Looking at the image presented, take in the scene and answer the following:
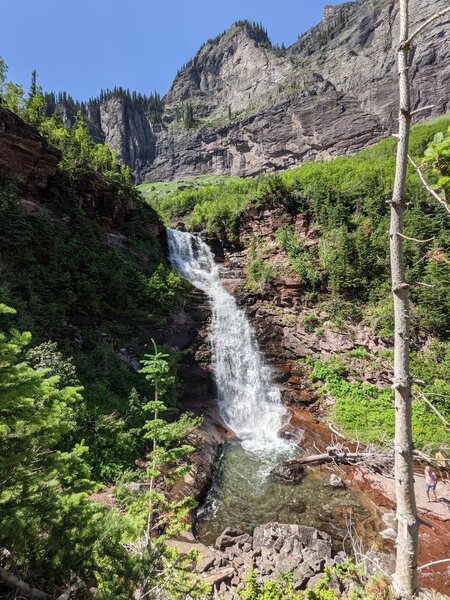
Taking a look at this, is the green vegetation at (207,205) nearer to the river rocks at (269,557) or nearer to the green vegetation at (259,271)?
the green vegetation at (259,271)

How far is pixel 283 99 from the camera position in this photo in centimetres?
9400

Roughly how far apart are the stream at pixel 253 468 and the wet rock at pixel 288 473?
24 centimetres

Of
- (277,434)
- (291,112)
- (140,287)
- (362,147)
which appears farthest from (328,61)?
(277,434)

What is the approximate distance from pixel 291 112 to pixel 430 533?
329ft

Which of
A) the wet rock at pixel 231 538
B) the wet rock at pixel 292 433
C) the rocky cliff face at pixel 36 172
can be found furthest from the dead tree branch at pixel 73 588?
the rocky cliff face at pixel 36 172

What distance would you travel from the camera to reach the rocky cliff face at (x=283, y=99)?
257ft

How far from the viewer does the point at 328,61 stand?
98625 mm

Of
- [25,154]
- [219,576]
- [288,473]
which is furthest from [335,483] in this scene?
[25,154]

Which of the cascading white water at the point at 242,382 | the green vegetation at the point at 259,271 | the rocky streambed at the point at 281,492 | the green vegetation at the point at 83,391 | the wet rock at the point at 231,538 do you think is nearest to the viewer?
the green vegetation at the point at 83,391

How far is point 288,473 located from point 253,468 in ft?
5.28

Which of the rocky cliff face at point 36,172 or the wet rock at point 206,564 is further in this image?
the rocky cliff face at point 36,172

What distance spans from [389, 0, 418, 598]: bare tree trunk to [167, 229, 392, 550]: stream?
1838 millimetres

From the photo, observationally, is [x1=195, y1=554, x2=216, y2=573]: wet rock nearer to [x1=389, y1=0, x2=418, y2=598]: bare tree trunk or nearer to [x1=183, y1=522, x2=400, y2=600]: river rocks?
[x1=183, y1=522, x2=400, y2=600]: river rocks

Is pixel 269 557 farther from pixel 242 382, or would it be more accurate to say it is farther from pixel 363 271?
pixel 363 271
